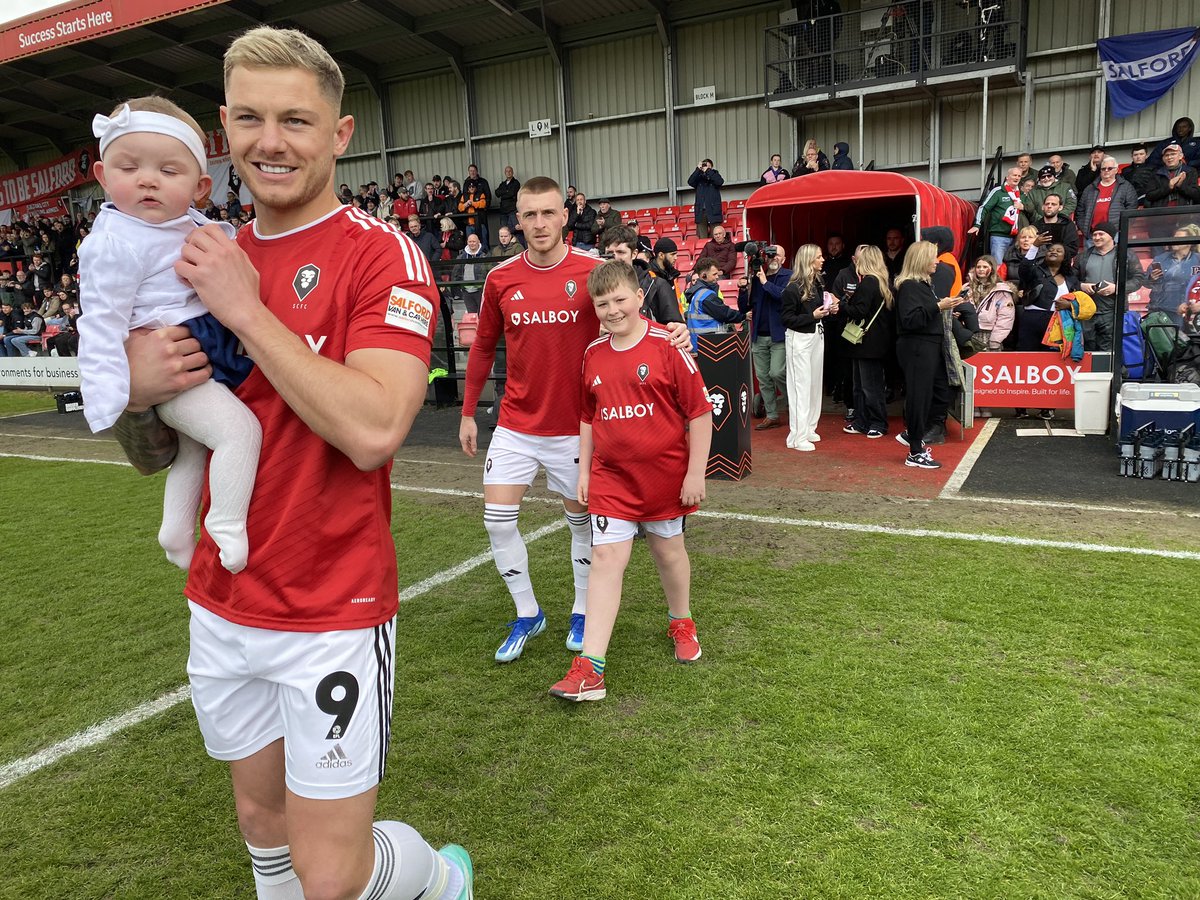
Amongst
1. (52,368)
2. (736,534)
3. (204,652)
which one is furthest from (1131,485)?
(52,368)

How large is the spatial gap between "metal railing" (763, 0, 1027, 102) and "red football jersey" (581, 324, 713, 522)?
15.1 m


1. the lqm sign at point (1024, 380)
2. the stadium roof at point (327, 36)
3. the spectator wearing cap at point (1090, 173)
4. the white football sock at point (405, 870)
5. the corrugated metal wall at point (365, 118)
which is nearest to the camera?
the white football sock at point (405, 870)

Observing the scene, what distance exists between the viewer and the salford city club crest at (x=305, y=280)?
1716 millimetres

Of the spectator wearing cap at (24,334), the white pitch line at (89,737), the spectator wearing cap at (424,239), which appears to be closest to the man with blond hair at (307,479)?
the white pitch line at (89,737)

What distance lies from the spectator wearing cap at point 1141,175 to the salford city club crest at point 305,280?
1430cm

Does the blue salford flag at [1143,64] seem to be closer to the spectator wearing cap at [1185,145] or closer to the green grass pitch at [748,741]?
the spectator wearing cap at [1185,145]

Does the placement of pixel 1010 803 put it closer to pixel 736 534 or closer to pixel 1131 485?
pixel 736 534

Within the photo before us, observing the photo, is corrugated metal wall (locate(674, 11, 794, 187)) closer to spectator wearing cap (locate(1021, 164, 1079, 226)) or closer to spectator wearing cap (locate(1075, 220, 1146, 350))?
spectator wearing cap (locate(1021, 164, 1079, 226))

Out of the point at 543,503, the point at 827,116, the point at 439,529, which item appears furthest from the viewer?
the point at 827,116

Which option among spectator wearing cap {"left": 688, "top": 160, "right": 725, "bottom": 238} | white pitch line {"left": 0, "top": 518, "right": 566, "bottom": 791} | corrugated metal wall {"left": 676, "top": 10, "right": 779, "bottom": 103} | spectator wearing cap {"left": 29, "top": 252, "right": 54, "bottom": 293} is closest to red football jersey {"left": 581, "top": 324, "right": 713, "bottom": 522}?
white pitch line {"left": 0, "top": 518, "right": 566, "bottom": 791}

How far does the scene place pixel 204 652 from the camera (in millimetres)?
1820

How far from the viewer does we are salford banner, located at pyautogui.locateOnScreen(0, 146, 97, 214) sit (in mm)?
30891

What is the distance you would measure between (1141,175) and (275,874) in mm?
14849

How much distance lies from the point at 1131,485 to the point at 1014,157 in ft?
41.8
